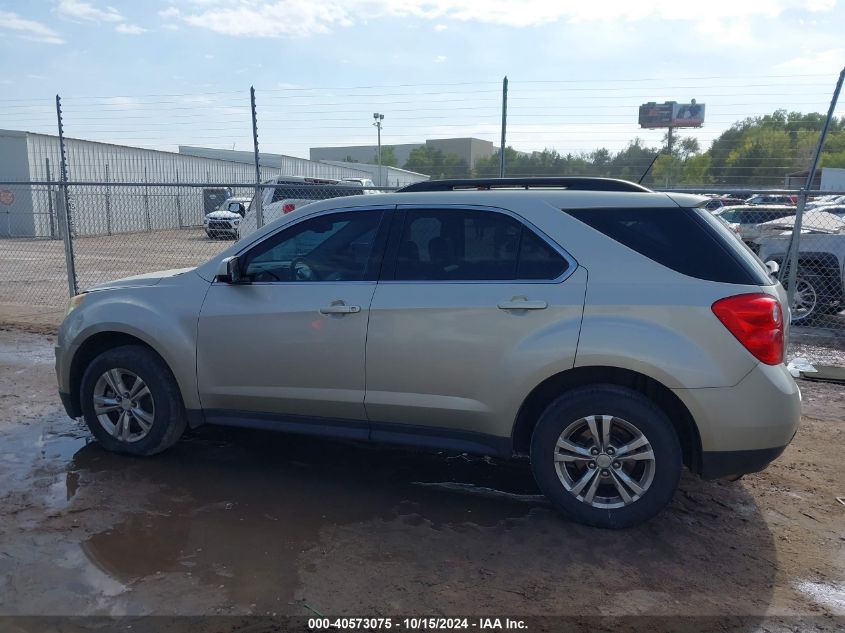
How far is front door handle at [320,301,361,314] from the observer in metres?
4.33

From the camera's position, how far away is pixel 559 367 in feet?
12.8

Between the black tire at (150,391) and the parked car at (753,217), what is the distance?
19.2ft

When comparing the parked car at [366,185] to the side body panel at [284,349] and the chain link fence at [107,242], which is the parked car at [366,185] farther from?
the side body panel at [284,349]

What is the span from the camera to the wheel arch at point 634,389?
3908 mm

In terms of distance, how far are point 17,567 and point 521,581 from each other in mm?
2460

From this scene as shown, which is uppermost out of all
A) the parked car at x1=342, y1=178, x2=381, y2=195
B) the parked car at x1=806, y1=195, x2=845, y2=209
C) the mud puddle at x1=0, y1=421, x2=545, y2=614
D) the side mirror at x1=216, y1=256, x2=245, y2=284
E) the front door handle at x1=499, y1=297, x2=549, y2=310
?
the parked car at x1=342, y1=178, x2=381, y2=195

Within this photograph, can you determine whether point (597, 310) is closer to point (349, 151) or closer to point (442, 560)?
point (442, 560)

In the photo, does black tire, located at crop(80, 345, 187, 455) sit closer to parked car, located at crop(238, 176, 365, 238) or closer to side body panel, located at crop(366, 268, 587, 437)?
side body panel, located at crop(366, 268, 587, 437)

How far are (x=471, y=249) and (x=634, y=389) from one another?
1.20m

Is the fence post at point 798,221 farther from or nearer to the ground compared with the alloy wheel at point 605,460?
farther from the ground

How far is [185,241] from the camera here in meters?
13.2

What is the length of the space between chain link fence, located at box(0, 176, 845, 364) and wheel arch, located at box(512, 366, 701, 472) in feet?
3.60

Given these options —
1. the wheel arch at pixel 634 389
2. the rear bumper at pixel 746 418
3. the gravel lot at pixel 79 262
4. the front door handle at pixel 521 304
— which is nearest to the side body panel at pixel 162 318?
the front door handle at pixel 521 304

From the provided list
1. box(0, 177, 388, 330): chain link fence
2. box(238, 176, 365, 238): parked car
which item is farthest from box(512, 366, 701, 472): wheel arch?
box(238, 176, 365, 238): parked car
